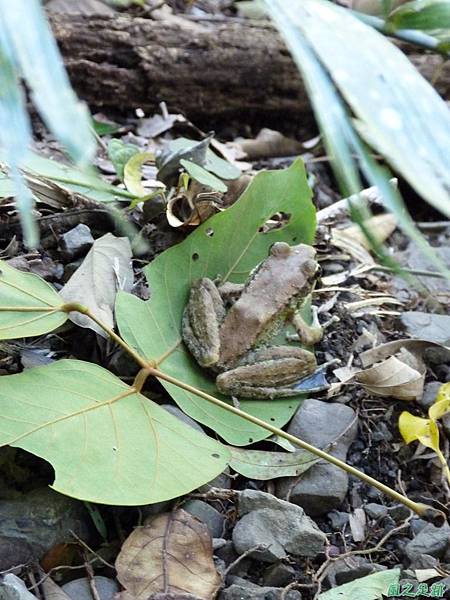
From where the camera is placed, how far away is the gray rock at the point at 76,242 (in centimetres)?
201

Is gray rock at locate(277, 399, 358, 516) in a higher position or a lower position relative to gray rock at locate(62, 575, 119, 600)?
lower

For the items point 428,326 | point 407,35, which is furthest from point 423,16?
point 428,326

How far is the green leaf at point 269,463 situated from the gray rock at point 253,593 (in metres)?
0.25

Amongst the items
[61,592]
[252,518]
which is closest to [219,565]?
[252,518]

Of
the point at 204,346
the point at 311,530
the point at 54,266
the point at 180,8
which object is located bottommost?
the point at 311,530

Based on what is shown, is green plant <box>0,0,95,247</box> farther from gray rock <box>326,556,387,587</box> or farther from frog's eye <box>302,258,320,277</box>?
frog's eye <box>302,258,320,277</box>

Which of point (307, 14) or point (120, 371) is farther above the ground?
point (307, 14)

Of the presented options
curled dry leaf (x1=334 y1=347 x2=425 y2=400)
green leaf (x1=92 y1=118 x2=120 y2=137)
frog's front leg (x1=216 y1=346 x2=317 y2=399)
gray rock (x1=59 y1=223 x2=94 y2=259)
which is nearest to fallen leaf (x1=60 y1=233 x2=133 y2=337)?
gray rock (x1=59 y1=223 x2=94 y2=259)

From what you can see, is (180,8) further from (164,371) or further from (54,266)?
(164,371)

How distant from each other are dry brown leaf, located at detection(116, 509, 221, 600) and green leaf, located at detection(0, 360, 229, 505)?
0.13 metres

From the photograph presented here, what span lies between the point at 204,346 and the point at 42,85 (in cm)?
129

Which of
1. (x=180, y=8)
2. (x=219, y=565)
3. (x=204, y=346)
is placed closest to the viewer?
(x=219, y=565)

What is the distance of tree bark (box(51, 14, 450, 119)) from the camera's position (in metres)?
3.00

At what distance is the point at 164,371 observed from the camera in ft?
5.73
